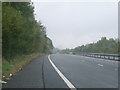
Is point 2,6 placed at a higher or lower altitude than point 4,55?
higher

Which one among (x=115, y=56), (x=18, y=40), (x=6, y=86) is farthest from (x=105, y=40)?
(x=6, y=86)

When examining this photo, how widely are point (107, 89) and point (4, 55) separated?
62.0 feet

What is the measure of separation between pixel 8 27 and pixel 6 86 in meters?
13.7

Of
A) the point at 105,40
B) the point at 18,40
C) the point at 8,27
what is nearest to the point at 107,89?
the point at 8,27

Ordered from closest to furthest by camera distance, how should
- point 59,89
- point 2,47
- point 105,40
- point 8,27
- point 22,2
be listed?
point 59,89 → point 8,27 → point 2,47 → point 22,2 → point 105,40

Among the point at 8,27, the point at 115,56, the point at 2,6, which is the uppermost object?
the point at 2,6

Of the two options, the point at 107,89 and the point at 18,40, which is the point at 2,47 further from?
the point at 107,89

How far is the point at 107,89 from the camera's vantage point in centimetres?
1323

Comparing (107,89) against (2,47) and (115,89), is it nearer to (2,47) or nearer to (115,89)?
(115,89)

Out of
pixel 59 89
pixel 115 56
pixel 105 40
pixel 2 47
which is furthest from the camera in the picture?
pixel 105 40

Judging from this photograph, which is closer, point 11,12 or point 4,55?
point 11,12

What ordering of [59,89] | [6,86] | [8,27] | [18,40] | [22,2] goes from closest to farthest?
[59,89]
[6,86]
[8,27]
[18,40]
[22,2]

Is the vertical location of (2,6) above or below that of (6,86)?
above

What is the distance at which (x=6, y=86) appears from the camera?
14.2 meters
